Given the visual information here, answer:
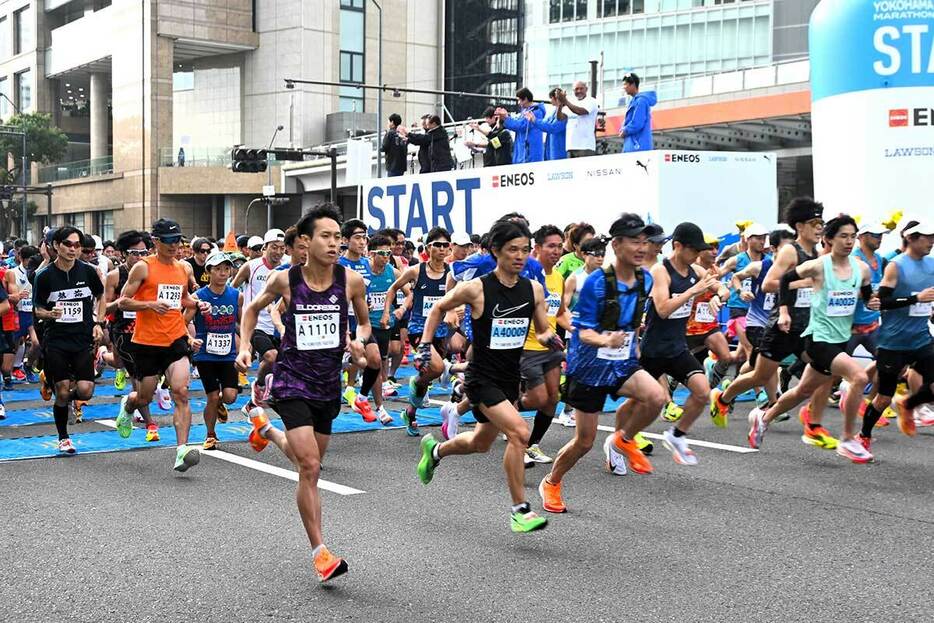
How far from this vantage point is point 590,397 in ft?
25.1

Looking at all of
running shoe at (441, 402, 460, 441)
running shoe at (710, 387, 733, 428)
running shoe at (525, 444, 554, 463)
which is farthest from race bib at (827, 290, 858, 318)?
running shoe at (441, 402, 460, 441)

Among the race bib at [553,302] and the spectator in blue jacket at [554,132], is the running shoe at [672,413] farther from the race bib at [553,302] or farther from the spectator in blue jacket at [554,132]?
the spectator in blue jacket at [554,132]

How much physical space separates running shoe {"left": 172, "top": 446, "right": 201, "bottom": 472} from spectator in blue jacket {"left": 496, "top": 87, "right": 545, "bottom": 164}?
11158 mm

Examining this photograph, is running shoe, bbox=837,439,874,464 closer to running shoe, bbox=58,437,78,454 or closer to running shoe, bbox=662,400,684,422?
running shoe, bbox=662,400,684,422

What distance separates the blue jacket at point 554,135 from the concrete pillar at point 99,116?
204 feet

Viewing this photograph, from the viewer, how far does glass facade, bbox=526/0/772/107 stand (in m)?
62.4

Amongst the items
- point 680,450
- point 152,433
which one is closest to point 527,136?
point 152,433

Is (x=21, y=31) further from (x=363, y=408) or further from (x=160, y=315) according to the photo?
(x=160, y=315)

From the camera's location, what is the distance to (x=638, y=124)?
56.9ft

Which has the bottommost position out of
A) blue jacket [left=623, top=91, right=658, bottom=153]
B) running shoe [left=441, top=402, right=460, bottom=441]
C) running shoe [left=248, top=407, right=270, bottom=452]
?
running shoe [left=441, top=402, right=460, bottom=441]

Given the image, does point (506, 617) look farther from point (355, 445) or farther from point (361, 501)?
point (355, 445)

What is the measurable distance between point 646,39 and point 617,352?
201 feet

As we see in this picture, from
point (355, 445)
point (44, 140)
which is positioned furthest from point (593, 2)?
point (355, 445)

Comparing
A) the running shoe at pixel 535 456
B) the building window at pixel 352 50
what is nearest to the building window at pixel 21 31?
the building window at pixel 352 50
